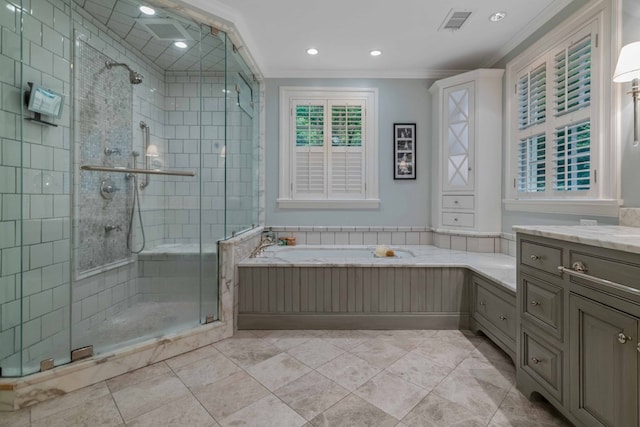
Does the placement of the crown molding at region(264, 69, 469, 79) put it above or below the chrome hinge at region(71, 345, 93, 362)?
above

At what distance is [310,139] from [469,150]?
164 cm

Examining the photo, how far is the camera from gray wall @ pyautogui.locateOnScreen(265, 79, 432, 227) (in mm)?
3225

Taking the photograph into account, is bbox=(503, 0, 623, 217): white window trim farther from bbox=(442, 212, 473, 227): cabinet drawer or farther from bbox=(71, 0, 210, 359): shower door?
bbox=(71, 0, 210, 359): shower door

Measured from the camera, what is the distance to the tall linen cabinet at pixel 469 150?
277 cm

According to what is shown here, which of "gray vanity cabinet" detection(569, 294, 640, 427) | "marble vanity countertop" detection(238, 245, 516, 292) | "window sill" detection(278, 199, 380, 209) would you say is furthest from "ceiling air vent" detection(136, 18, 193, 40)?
"gray vanity cabinet" detection(569, 294, 640, 427)

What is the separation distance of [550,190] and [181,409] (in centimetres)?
279

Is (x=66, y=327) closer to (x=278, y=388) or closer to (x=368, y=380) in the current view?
(x=278, y=388)

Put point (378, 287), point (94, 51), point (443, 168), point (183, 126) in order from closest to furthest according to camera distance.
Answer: point (94, 51), point (378, 287), point (183, 126), point (443, 168)

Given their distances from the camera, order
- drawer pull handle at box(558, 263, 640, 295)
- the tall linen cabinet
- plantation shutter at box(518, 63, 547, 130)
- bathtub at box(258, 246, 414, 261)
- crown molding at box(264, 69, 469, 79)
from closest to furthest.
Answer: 1. drawer pull handle at box(558, 263, 640, 295)
2. plantation shutter at box(518, 63, 547, 130)
3. the tall linen cabinet
4. bathtub at box(258, 246, 414, 261)
5. crown molding at box(264, 69, 469, 79)

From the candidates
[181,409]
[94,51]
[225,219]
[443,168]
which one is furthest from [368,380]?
[94,51]

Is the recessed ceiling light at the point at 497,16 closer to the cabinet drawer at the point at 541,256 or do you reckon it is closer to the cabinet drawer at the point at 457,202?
the cabinet drawer at the point at 457,202

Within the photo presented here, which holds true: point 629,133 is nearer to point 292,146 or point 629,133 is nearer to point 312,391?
point 312,391

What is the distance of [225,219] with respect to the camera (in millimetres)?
2480

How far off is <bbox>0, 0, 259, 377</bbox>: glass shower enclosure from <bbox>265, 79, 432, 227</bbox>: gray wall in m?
0.26
